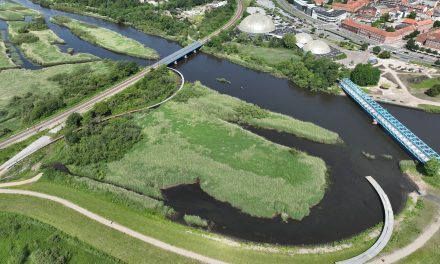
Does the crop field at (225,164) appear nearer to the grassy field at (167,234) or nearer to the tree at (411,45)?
the grassy field at (167,234)

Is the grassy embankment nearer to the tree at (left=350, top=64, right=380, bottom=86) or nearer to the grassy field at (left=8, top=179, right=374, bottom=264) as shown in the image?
the grassy field at (left=8, top=179, right=374, bottom=264)

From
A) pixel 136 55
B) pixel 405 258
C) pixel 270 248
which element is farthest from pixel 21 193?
pixel 136 55

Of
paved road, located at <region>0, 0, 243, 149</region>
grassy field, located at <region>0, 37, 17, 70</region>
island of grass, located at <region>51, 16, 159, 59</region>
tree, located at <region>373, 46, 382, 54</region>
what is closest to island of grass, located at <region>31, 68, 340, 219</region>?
paved road, located at <region>0, 0, 243, 149</region>

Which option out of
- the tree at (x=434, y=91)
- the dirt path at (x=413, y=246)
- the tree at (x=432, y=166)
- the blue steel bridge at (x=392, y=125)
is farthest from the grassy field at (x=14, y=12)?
the dirt path at (x=413, y=246)

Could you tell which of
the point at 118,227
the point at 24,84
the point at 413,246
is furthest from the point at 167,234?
the point at 24,84

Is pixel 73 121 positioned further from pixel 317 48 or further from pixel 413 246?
pixel 317 48

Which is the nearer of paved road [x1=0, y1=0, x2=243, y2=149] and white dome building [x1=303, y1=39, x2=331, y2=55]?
paved road [x1=0, y1=0, x2=243, y2=149]

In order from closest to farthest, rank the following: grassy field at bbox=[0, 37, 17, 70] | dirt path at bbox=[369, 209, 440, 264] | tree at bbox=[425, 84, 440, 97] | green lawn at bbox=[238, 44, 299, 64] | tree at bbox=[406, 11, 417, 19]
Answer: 1. dirt path at bbox=[369, 209, 440, 264]
2. tree at bbox=[425, 84, 440, 97]
3. grassy field at bbox=[0, 37, 17, 70]
4. green lawn at bbox=[238, 44, 299, 64]
5. tree at bbox=[406, 11, 417, 19]
